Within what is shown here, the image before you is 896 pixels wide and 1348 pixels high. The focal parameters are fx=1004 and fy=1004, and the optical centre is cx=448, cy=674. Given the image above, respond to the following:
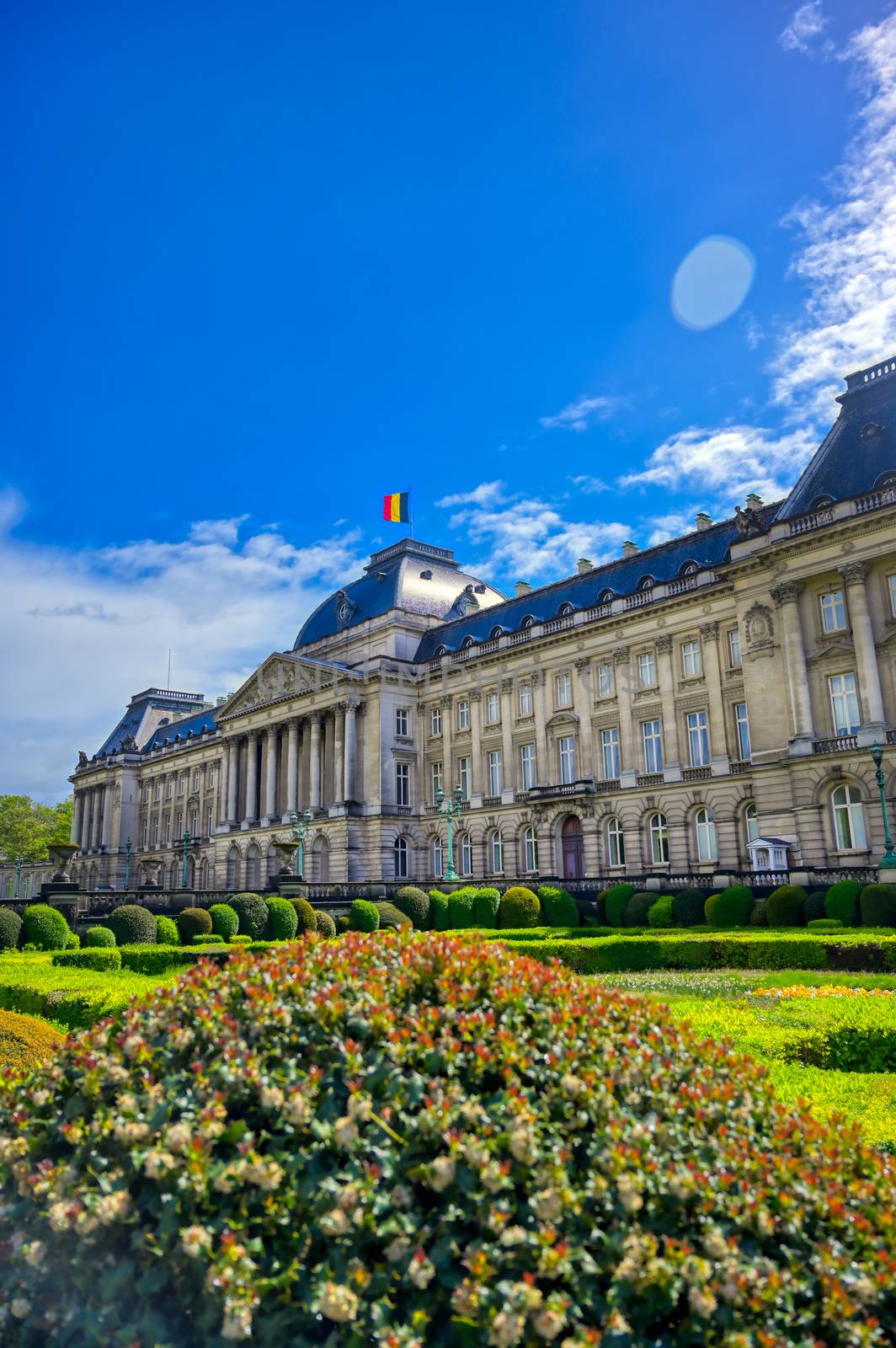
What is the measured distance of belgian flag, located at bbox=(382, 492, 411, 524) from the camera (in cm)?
7450

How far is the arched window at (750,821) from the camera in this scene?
45.1 meters

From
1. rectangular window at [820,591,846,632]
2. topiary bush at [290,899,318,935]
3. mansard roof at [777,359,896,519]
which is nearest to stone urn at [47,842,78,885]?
topiary bush at [290,899,318,935]

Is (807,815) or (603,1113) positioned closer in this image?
(603,1113)

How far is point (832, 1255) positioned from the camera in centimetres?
386

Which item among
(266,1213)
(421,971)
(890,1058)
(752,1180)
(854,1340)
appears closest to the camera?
(854,1340)

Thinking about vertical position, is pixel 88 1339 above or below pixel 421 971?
below

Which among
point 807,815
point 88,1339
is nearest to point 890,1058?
point 88,1339

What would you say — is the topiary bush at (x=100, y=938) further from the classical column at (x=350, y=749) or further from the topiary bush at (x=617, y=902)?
the classical column at (x=350, y=749)

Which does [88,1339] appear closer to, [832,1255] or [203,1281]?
[203,1281]

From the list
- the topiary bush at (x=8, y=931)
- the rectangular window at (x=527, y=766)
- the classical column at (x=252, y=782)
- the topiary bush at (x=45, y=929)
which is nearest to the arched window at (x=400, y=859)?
the rectangular window at (x=527, y=766)

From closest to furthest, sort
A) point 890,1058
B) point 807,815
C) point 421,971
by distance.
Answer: point 421,971 < point 890,1058 < point 807,815

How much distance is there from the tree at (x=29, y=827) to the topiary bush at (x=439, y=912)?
308 ft

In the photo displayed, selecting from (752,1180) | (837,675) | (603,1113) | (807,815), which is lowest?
(752,1180)

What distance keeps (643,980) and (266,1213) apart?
1694 cm
